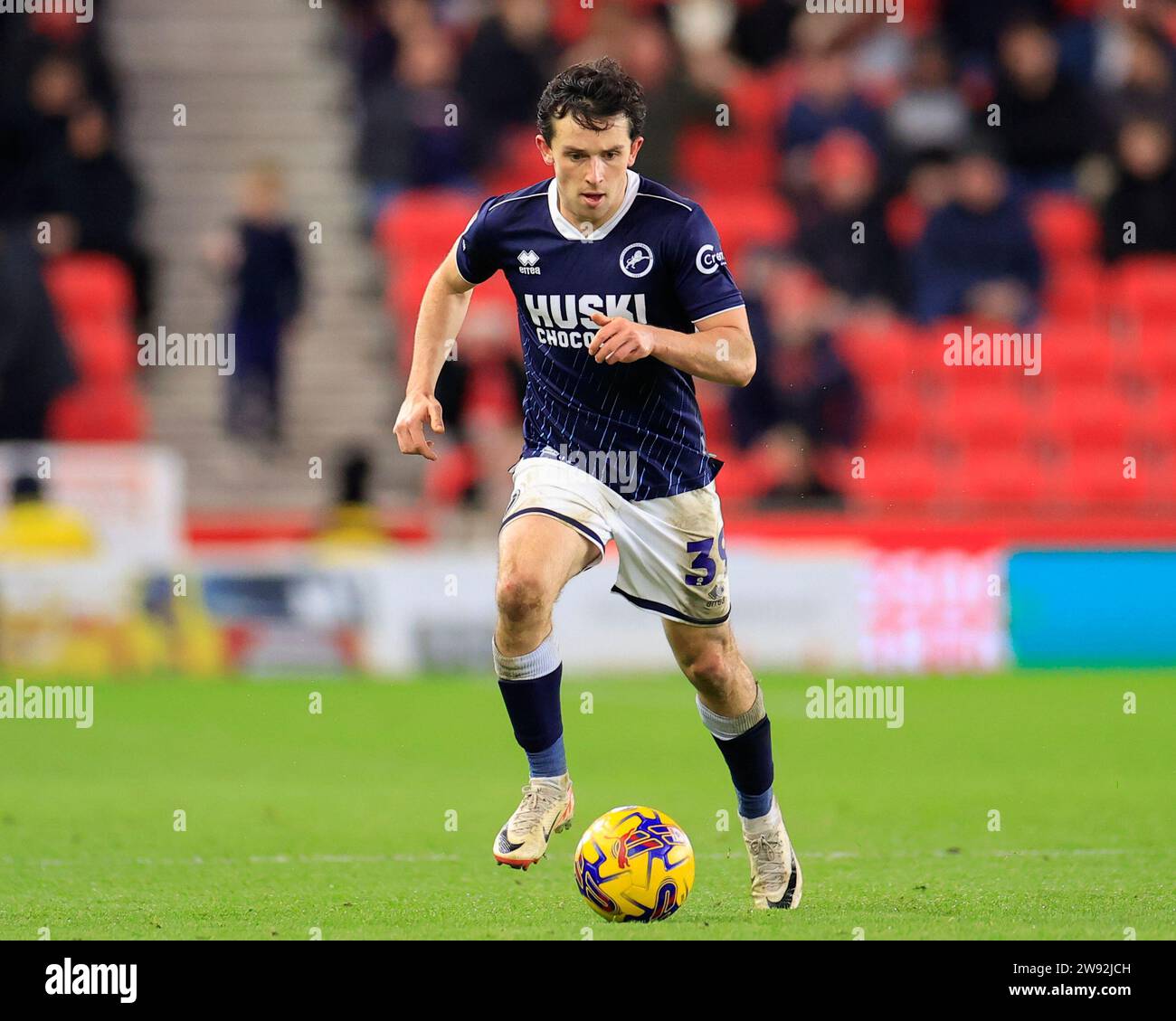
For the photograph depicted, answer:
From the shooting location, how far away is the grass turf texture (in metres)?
6.22

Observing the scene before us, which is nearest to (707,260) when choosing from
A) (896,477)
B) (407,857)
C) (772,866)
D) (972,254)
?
(772,866)

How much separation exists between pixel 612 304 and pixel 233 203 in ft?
46.2

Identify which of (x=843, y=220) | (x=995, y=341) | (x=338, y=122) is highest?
(x=338, y=122)

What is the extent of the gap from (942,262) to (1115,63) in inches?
142

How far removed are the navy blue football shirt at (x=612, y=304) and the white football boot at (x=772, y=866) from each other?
1.13 metres

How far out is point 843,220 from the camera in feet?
56.3

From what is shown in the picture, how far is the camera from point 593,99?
20.2ft

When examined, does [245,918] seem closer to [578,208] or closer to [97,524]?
[578,208]

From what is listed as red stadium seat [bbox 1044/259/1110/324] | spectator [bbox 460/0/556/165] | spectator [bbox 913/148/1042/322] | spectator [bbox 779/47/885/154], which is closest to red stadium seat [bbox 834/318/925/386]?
spectator [bbox 913/148/1042/322]

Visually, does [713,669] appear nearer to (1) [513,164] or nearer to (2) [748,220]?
(2) [748,220]

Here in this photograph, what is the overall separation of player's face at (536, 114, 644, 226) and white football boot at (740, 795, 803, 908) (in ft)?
6.64

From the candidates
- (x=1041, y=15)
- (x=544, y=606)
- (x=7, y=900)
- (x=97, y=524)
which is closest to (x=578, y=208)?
(x=544, y=606)

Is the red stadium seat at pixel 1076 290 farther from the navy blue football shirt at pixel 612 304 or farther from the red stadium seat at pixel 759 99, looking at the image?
the navy blue football shirt at pixel 612 304

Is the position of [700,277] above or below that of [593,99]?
below
